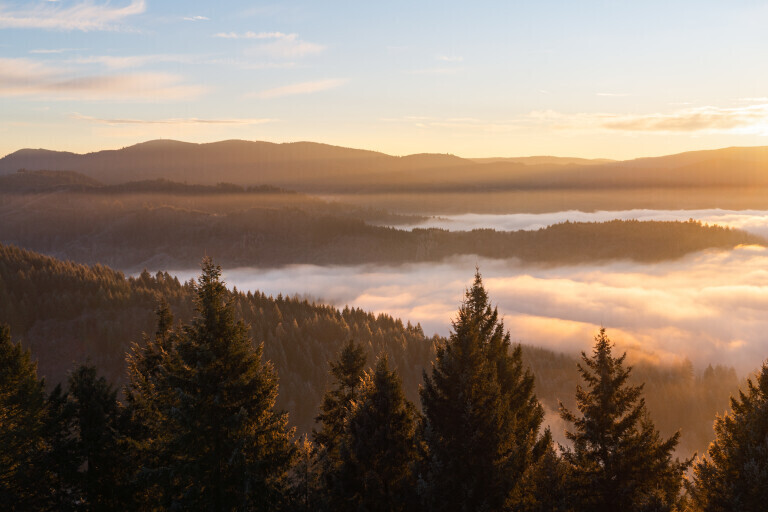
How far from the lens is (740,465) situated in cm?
2197

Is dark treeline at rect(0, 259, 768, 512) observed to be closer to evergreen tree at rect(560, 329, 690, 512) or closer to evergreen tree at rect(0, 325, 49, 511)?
evergreen tree at rect(560, 329, 690, 512)

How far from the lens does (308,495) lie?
24078 millimetres

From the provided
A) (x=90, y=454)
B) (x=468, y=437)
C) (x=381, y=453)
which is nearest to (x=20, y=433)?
(x=90, y=454)

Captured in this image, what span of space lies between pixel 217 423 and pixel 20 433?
44.2ft

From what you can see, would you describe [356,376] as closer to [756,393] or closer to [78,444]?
[78,444]

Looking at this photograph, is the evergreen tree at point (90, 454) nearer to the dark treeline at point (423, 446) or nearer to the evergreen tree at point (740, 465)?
the dark treeline at point (423, 446)

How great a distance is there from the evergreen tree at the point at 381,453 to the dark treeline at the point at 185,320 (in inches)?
4120

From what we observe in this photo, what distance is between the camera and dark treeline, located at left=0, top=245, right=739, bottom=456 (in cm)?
14038

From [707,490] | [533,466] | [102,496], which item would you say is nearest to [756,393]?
[707,490]

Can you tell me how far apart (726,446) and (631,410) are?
4.18 m

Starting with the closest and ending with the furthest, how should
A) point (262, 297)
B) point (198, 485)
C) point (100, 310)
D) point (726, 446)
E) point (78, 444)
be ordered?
point (198, 485) → point (726, 446) → point (78, 444) → point (100, 310) → point (262, 297)

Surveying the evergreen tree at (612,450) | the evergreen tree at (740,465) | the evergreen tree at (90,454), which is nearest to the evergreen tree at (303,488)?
the evergreen tree at (90,454)

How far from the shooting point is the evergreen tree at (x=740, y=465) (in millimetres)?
20656

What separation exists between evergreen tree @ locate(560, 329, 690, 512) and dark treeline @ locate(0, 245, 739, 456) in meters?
107
